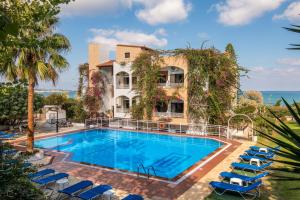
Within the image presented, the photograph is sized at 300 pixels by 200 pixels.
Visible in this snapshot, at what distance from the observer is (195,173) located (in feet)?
48.3

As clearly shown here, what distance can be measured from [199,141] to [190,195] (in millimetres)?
13559

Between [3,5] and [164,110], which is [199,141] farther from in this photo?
[3,5]

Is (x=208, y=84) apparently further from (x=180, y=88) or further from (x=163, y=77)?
(x=163, y=77)

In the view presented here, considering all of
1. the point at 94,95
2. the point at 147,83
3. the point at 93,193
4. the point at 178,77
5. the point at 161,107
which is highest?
the point at 178,77

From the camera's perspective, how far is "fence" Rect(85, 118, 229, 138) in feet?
86.5

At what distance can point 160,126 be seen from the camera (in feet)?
95.1

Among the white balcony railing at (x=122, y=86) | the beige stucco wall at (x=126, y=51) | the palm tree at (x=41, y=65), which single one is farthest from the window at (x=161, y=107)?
the palm tree at (x=41, y=65)

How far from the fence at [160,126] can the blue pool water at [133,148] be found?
1676mm

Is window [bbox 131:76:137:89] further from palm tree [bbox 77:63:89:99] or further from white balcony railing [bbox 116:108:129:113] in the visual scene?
palm tree [bbox 77:63:89:99]

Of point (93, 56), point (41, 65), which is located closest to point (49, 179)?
point (41, 65)

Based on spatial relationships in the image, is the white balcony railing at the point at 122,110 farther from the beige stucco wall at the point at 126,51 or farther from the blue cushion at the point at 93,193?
the blue cushion at the point at 93,193

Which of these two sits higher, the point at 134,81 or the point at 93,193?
the point at 134,81

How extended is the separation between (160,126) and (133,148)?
679 centimetres

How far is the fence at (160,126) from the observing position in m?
26.4
